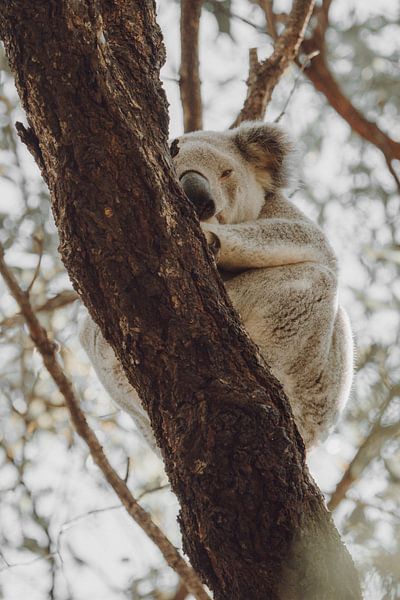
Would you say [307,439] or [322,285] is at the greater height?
[322,285]

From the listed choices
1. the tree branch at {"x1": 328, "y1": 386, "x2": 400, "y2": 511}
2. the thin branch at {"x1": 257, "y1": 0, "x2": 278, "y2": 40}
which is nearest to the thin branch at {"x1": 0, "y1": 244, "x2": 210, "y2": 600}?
the tree branch at {"x1": 328, "y1": 386, "x2": 400, "y2": 511}

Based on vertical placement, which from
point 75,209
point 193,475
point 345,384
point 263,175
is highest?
point 263,175

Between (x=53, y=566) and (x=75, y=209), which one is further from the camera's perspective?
(x=53, y=566)

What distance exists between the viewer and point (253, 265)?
10.8ft

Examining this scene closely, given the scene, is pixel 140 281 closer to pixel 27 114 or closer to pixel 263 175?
pixel 27 114

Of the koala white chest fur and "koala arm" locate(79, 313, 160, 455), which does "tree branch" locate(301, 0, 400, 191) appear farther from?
"koala arm" locate(79, 313, 160, 455)

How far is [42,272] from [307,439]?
122 inches

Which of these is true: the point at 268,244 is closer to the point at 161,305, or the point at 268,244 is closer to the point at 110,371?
the point at 110,371

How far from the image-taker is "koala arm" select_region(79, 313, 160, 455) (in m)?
3.41

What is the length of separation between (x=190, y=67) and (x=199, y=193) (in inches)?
76.8

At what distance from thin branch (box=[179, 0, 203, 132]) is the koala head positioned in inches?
25.9

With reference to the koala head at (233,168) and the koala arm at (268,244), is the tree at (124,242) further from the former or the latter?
the koala head at (233,168)

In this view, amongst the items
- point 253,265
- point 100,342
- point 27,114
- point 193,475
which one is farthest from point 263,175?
point 193,475

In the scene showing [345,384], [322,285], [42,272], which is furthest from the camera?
[42,272]
